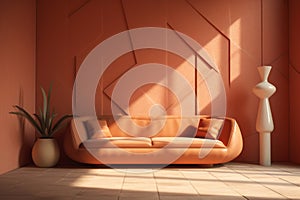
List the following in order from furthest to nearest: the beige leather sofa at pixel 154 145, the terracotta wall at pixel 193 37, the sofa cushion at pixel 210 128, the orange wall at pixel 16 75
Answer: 1. the terracotta wall at pixel 193 37
2. the sofa cushion at pixel 210 128
3. the beige leather sofa at pixel 154 145
4. the orange wall at pixel 16 75

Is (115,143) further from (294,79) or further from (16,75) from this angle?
(294,79)

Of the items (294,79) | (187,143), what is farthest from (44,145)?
(294,79)

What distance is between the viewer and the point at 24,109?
5.40m

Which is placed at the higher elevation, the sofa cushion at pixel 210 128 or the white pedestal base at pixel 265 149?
the sofa cushion at pixel 210 128

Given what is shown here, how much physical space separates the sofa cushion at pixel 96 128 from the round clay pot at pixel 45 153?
531 millimetres

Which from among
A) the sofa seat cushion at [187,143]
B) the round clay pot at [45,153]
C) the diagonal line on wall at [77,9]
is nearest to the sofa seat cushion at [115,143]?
the sofa seat cushion at [187,143]

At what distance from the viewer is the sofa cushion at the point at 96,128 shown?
5.43m

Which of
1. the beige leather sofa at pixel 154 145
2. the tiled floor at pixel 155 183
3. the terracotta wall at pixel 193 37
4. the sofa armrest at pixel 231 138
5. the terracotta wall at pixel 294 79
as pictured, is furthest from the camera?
the terracotta wall at pixel 193 37

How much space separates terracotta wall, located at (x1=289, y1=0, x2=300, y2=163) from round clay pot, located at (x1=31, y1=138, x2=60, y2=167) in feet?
11.4

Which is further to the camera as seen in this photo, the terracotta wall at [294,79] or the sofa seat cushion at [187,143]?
the terracotta wall at [294,79]

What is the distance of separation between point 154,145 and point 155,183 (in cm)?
124

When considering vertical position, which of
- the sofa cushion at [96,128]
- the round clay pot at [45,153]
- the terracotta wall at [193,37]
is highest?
the terracotta wall at [193,37]

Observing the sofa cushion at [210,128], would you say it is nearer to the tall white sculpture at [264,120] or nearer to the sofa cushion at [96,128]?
the tall white sculpture at [264,120]

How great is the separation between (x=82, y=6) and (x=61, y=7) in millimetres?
324
